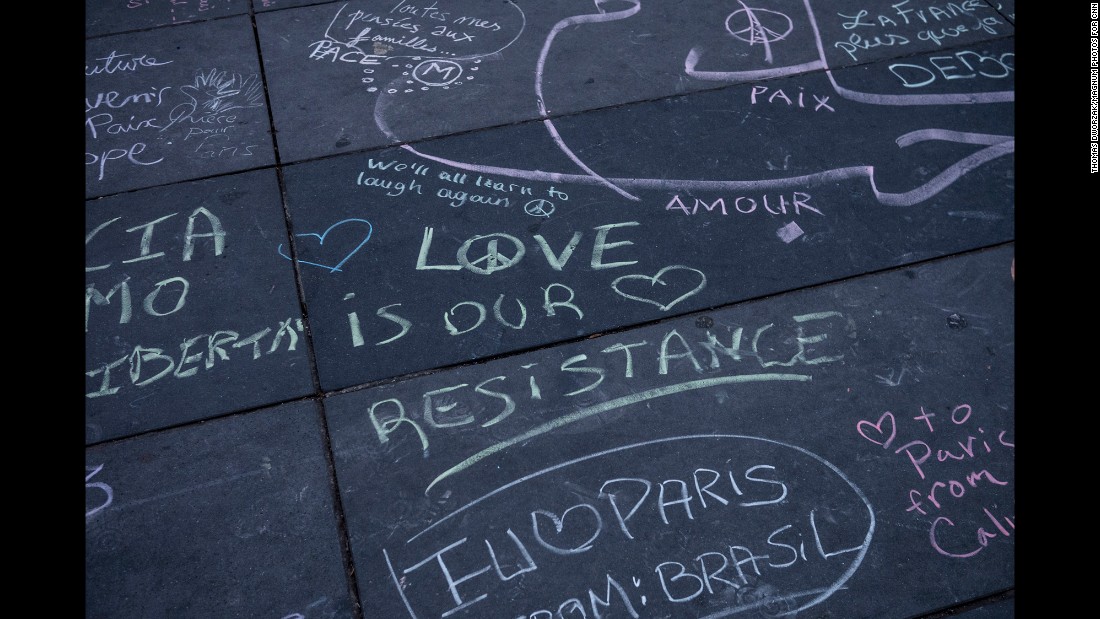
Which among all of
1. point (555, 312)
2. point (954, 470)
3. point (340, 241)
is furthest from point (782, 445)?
point (340, 241)

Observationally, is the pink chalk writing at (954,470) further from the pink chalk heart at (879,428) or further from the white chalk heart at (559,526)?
the white chalk heart at (559,526)

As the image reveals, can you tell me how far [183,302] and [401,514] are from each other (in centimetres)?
154

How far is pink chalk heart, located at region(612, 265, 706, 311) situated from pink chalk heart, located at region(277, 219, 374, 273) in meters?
1.23

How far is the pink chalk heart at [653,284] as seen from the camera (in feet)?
12.2

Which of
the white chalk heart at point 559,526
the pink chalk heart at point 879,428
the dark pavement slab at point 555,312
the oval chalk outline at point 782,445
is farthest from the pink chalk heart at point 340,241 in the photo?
the pink chalk heart at point 879,428

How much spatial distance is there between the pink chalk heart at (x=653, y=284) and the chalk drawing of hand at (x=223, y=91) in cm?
244

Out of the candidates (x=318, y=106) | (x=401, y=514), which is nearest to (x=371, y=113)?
(x=318, y=106)

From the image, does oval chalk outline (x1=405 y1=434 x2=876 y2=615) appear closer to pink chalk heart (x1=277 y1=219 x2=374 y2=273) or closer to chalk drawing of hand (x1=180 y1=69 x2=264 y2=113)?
pink chalk heart (x1=277 y1=219 x2=374 y2=273)

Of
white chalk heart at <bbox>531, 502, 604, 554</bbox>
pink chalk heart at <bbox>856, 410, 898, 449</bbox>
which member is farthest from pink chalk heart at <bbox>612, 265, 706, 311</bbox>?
white chalk heart at <bbox>531, 502, 604, 554</bbox>
